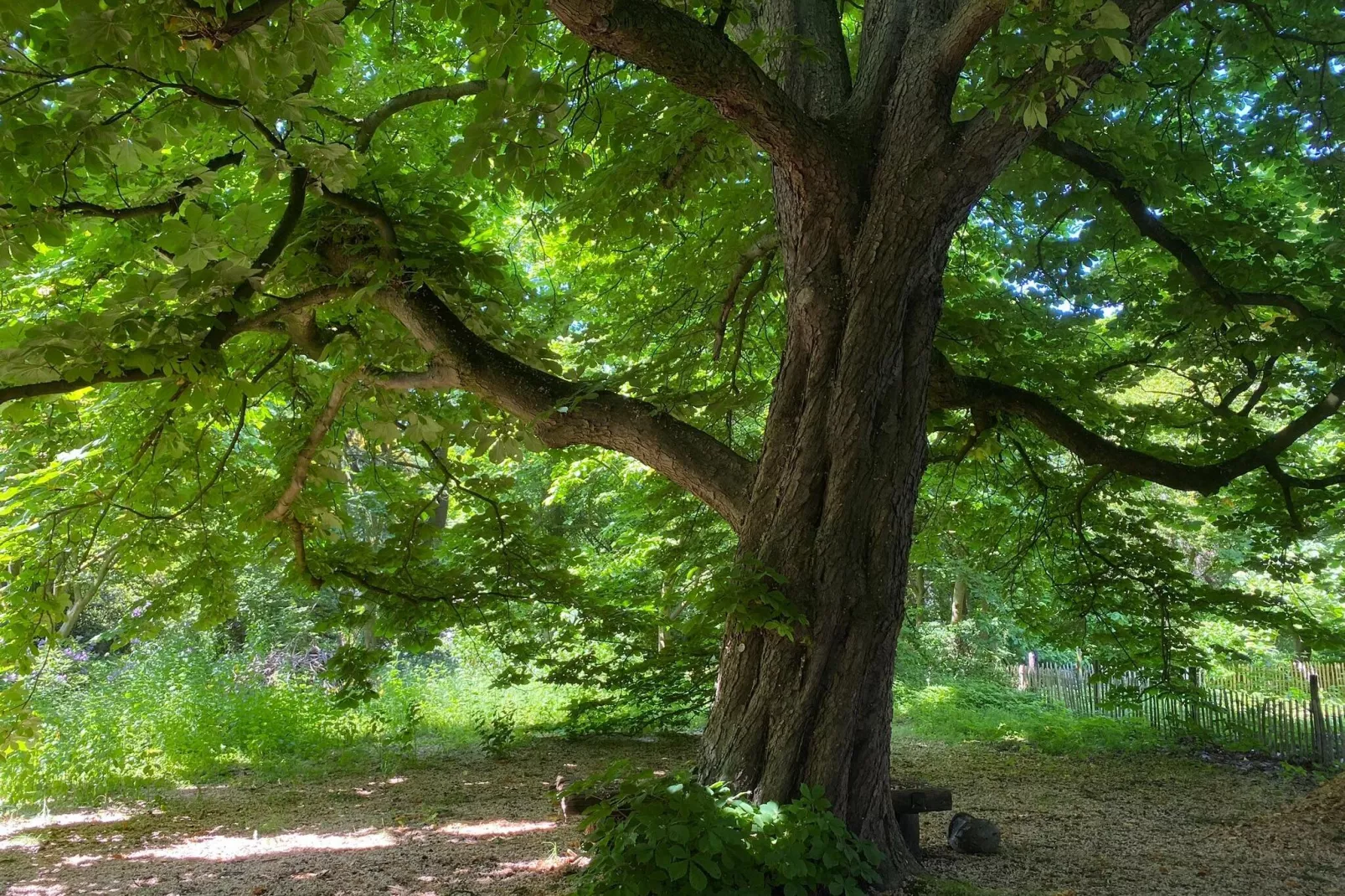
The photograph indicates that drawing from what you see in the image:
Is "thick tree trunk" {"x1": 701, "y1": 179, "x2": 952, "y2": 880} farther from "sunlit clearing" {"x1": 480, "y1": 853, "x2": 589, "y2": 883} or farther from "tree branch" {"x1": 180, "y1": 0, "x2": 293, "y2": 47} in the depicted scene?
"tree branch" {"x1": 180, "y1": 0, "x2": 293, "y2": 47}

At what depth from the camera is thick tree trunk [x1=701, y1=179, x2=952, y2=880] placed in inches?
153

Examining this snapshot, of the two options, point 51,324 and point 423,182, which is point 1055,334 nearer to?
point 423,182

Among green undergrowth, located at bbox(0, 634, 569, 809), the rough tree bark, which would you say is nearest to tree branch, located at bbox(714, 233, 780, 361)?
the rough tree bark

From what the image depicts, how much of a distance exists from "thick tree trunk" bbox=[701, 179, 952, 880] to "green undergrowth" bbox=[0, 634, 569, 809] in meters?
4.41

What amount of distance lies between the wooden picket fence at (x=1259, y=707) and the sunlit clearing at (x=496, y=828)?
15.4 ft

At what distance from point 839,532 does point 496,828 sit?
12.3 ft

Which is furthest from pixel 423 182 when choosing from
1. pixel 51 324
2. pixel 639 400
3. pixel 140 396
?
pixel 140 396

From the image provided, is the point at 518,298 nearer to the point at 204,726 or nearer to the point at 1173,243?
the point at 1173,243

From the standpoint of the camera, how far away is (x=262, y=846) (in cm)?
578

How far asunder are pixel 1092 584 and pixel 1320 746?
5731mm

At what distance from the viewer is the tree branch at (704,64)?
3006mm

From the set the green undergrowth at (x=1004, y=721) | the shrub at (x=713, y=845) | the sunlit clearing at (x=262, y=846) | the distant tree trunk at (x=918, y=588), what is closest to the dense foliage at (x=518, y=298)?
the shrub at (x=713, y=845)

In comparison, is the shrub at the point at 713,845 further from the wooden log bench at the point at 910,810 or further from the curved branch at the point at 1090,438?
the curved branch at the point at 1090,438

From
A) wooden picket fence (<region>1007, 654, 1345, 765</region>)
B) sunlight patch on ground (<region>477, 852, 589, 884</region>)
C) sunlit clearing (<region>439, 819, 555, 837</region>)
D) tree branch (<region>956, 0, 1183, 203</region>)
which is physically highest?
tree branch (<region>956, 0, 1183, 203</region>)
